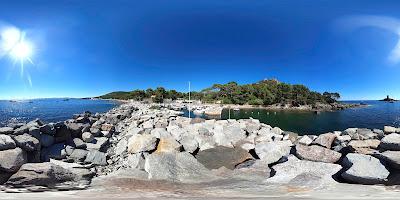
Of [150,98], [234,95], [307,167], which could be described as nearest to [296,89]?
[234,95]

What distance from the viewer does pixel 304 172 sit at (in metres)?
10.7

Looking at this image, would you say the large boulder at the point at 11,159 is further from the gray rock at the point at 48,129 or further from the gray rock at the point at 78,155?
the gray rock at the point at 48,129

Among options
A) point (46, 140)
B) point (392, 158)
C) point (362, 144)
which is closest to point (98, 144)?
point (46, 140)

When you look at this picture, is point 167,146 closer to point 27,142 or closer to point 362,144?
point 27,142

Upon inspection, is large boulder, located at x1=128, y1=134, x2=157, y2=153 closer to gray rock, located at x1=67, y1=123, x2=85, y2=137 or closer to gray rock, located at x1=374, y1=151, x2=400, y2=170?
gray rock, located at x1=67, y1=123, x2=85, y2=137

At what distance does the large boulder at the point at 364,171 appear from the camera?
9250 mm

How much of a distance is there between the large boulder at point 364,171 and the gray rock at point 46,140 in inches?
455

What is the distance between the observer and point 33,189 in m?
8.46

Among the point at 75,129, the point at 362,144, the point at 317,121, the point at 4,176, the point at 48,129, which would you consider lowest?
the point at 317,121

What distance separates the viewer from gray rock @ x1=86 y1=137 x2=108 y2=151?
14720 millimetres

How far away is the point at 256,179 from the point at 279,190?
1964 millimetres

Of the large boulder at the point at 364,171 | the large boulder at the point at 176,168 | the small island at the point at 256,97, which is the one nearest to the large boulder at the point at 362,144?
the large boulder at the point at 364,171

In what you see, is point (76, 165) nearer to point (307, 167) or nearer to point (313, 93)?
point (307, 167)

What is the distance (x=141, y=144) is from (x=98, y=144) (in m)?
2.27
